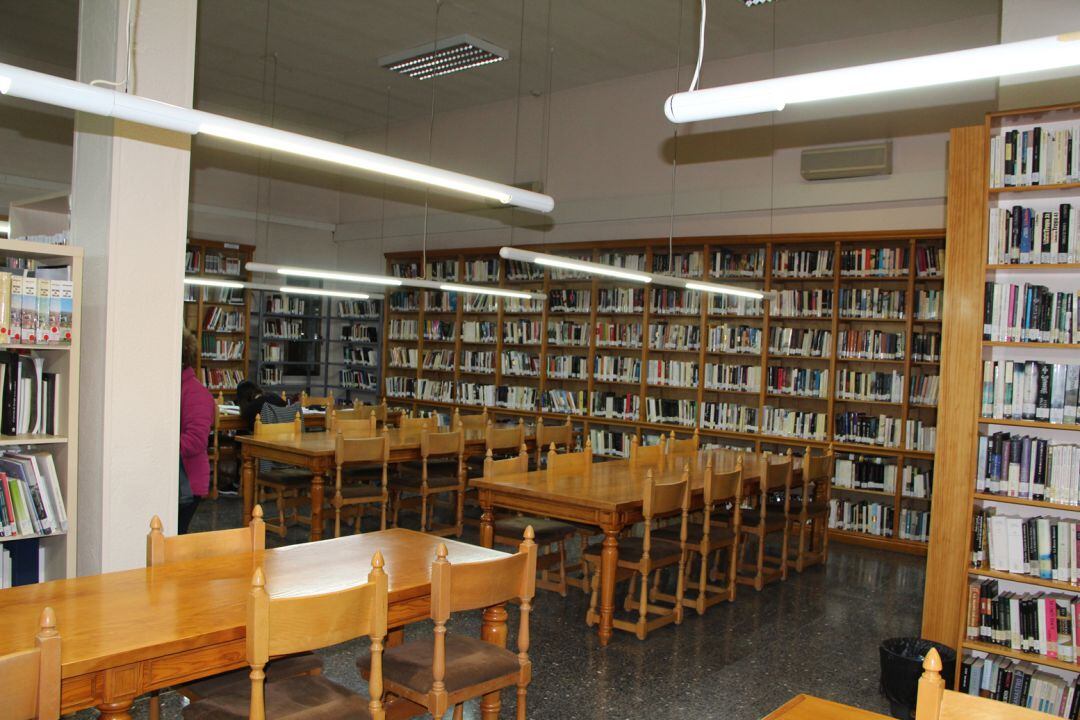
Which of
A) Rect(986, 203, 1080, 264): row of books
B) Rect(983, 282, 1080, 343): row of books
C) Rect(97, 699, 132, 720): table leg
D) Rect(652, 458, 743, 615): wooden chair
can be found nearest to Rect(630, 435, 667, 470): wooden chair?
Rect(652, 458, 743, 615): wooden chair

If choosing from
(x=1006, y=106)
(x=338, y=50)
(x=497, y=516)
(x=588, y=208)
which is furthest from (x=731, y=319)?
(x=338, y=50)

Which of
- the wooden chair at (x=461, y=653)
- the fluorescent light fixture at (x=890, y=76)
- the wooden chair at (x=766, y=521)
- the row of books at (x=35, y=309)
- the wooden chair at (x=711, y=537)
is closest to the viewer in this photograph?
the fluorescent light fixture at (x=890, y=76)

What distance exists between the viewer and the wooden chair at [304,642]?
204 centimetres

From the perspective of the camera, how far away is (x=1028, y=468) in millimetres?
3703

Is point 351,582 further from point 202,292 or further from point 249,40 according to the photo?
point 202,292

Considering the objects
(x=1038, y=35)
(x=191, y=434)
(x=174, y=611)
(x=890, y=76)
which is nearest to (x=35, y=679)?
(x=174, y=611)

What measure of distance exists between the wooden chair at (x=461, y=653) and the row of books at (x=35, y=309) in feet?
6.36

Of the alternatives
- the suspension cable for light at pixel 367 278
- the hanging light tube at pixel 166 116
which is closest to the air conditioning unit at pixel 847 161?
the suspension cable for light at pixel 367 278

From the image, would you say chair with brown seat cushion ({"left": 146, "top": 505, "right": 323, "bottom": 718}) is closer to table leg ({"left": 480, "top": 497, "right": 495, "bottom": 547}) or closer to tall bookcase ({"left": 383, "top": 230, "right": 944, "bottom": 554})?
table leg ({"left": 480, "top": 497, "right": 495, "bottom": 547})

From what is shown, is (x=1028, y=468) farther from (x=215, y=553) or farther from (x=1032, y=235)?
(x=215, y=553)

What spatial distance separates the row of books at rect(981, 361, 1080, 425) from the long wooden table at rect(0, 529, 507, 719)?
2.52 m

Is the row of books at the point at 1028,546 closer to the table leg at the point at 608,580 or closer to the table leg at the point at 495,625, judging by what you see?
the table leg at the point at 608,580

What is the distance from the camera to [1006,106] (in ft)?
14.3

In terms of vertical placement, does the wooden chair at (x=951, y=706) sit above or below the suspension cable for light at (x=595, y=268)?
below
